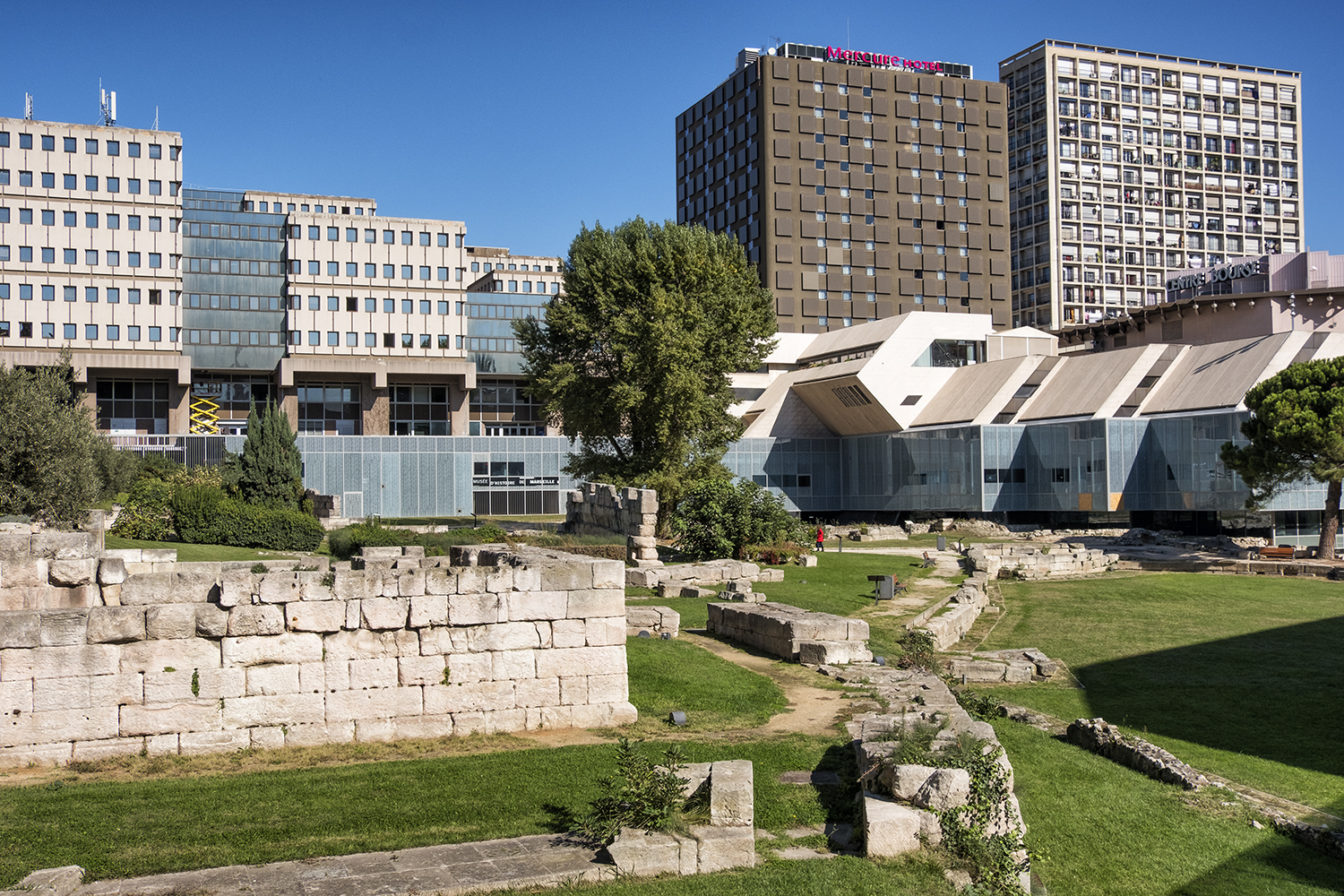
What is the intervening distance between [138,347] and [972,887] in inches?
2732

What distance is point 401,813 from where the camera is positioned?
956 centimetres

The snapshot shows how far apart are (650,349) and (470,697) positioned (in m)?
28.5

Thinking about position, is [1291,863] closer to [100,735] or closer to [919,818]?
[919,818]

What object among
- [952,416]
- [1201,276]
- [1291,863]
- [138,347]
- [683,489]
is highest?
[1201,276]

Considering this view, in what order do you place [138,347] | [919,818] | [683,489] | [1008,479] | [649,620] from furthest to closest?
[138,347]
[1008,479]
[683,489]
[649,620]
[919,818]

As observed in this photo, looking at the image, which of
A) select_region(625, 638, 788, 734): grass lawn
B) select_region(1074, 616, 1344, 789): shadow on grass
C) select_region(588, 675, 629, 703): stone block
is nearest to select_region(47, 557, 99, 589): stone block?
select_region(588, 675, 629, 703): stone block

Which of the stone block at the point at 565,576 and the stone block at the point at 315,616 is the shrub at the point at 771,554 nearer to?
the stone block at the point at 565,576

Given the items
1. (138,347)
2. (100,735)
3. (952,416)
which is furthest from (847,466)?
(100,735)

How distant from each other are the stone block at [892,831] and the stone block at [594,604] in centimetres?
520

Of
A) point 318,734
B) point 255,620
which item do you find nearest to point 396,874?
point 318,734

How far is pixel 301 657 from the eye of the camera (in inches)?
468

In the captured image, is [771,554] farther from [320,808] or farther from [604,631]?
[320,808]

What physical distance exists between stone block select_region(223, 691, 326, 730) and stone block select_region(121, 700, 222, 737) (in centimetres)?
16

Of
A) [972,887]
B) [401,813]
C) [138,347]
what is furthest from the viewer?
[138,347]
